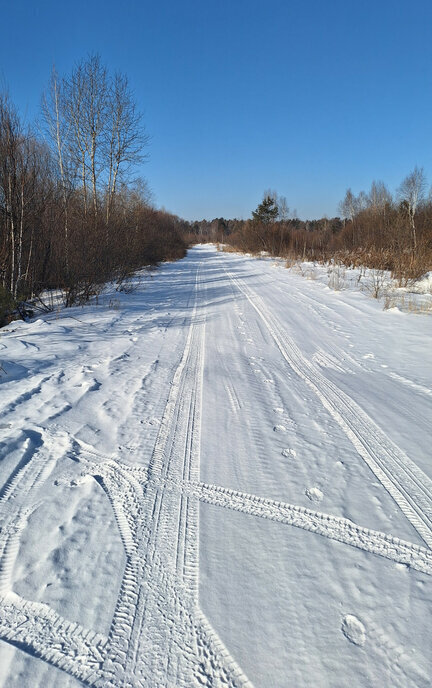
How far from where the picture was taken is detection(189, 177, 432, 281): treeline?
452 inches

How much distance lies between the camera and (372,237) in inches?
746

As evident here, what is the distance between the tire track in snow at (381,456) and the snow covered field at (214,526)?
0.01m

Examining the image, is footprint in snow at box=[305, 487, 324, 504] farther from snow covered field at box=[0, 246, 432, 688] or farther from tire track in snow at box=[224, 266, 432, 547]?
tire track in snow at box=[224, 266, 432, 547]

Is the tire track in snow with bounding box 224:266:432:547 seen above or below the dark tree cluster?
below

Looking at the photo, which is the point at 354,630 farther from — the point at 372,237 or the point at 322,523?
the point at 372,237

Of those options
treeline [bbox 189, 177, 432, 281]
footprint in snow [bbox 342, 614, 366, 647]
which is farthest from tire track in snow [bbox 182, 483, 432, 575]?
treeline [bbox 189, 177, 432, 281]

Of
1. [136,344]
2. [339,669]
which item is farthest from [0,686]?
[136,344]

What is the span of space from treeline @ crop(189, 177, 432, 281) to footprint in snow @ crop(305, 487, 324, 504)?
1007 centimetres

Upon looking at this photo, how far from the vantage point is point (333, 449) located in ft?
9.07

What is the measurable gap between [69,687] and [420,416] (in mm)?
3238

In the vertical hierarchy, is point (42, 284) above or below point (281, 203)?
below

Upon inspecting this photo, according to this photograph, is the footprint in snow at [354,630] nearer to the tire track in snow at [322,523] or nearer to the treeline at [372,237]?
the tire track in snow at [322,523]

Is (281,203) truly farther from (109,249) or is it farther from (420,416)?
(420,416)

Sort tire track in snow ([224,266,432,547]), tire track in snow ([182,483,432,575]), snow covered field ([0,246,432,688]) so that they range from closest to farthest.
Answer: snow covered field ([0,246,432,688]), tire track in snow ([182,483,432,575]), tire track in snow ([224,266,432,547])
